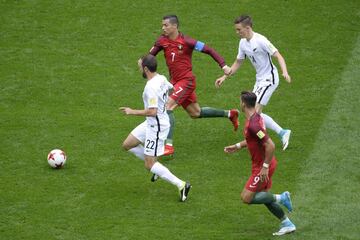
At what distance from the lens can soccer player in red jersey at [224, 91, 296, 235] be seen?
35.3 ft

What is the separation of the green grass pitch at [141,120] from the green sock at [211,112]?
1.45 feet

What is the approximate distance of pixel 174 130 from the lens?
15578mm

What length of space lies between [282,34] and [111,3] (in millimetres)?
4618

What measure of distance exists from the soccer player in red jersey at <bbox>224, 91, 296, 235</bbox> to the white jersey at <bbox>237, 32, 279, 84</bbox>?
321 centimetres

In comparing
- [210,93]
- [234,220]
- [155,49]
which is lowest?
[234,220]

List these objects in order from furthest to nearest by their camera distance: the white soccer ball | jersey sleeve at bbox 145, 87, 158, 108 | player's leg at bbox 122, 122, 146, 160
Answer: the white soccer ball < player's leg at bbox 122, 122, 146, 160 < jersey sleeve at bbox 145, 87, 158, 108

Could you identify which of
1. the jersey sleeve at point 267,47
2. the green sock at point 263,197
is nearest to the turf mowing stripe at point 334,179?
the green sock at point 263,197

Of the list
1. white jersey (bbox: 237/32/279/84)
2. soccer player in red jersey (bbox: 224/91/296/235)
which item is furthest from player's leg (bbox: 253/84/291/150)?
soccer player in red jersey (bbox: 224/91/296/235)

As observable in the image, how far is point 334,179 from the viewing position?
518 inches

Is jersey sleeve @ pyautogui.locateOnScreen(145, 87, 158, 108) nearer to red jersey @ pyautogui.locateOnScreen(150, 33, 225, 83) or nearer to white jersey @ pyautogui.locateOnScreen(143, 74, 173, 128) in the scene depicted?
white jersey @ pyautogui.locateOnScreen(143, 74, 173, 128)

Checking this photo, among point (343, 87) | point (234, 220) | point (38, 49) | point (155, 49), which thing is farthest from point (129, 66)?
point (234, 220)

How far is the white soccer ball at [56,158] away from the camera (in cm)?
1351

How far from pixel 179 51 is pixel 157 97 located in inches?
100

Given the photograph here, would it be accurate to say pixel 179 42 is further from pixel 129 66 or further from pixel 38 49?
pixel 38 49
